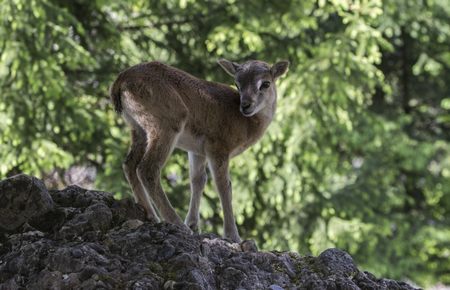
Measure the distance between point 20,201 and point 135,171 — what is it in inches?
45.4

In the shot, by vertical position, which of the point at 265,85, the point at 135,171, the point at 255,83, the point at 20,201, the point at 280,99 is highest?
the point at 280,99

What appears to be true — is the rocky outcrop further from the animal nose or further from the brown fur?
the animal nose

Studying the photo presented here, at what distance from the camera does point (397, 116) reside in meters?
21.0

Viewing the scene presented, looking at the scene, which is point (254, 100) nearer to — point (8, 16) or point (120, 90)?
point (120, 90)

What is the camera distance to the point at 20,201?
22.2 ft

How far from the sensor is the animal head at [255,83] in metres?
8.10

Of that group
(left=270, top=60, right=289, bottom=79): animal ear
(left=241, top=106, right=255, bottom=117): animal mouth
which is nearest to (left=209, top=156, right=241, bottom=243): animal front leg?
(left=241, top=106, right=255, bottom=117): animal mouth

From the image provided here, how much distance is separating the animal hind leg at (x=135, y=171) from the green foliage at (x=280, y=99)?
235 inches

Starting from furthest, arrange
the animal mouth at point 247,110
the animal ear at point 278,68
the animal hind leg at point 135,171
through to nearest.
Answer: the animal ear at point 278,68, the animal mouth at point 247,110, the animal hind leg at point 135,171

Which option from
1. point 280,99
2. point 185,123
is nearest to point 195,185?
point 185,123

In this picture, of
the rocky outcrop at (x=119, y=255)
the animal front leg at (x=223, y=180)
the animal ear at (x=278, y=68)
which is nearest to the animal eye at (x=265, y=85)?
the animal ear at (x=278, y=68)

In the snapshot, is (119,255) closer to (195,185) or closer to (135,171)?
(135,171)

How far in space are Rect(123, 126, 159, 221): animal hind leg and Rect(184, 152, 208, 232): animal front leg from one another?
66 cm

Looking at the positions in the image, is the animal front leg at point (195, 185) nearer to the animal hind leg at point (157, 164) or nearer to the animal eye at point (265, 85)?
the animal hind leg at point (157, 164)
